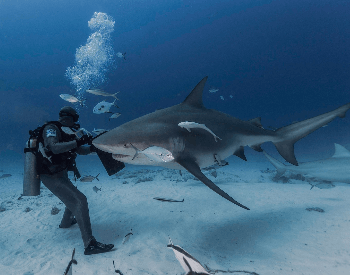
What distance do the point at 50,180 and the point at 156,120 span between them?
240cm

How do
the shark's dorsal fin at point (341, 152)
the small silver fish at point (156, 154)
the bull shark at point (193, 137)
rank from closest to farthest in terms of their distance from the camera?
the small silver fish at point (156, 154) < the bull shark at point (193, 137) < the shark's dorsal fin at point (341, 152)

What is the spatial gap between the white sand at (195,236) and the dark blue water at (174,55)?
211ft

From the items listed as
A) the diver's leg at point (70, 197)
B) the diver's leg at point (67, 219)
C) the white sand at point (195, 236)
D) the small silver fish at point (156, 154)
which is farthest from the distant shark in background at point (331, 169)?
the diver's leg at point (67, 219)

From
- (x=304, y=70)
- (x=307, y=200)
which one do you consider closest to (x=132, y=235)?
(x=307, y=200)

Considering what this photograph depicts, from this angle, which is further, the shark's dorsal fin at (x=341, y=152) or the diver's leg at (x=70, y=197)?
the shark's dorsal fin at (x=341, y=152)

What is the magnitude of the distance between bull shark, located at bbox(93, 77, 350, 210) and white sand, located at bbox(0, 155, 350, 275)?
1.29 metres

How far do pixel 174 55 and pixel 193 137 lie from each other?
7887cm

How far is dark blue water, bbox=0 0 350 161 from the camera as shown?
59000 millimetres

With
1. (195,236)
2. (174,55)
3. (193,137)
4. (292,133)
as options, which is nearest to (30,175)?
(193,137)

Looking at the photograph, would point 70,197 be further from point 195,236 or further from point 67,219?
point 195,236

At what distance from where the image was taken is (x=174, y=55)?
74.1 m

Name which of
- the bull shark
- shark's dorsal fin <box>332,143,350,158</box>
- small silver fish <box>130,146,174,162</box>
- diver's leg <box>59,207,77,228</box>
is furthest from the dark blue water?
A: small silver fish <box>130,146,174,162</box>

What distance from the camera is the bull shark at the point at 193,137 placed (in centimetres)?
231

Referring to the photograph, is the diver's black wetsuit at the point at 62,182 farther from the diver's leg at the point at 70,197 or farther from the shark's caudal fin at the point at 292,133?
the shark's caudal fin at the point at 292,133
